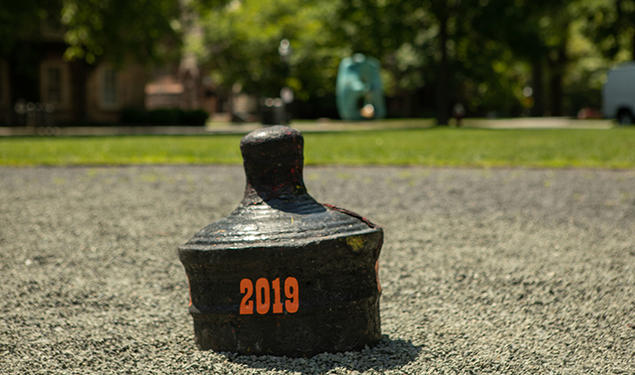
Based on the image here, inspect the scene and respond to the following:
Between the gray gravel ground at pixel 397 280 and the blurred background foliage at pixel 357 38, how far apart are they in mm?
15188

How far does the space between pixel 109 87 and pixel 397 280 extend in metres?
29.7

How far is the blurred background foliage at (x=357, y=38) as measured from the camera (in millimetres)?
22703

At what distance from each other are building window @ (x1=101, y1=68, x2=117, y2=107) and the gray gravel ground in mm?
24741

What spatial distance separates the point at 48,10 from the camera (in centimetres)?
2547

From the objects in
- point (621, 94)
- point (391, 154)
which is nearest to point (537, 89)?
point (621, 94)

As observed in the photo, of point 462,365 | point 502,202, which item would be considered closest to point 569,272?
point 462,365

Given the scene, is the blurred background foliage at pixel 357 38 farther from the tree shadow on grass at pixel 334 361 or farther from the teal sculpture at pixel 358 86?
the tree shadow on grass at pixel 334 361

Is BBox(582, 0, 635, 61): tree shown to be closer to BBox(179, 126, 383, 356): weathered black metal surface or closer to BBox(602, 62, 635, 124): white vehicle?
BBox(602, 62, 635, 124): white vehicle

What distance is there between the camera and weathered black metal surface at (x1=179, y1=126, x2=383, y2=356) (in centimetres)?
250

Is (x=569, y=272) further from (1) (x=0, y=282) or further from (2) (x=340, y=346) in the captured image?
(1) (x=0, y=282)

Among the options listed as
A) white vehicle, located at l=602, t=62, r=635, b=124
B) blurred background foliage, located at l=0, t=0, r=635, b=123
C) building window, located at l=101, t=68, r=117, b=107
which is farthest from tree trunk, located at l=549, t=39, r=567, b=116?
building window, located at l=101, t=68, r=117, b=107

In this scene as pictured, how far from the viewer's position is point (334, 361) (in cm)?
257

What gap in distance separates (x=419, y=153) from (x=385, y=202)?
582cm

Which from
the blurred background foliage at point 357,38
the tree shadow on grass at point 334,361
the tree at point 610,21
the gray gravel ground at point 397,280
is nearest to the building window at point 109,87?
the blurred background foliage at point 357,38
